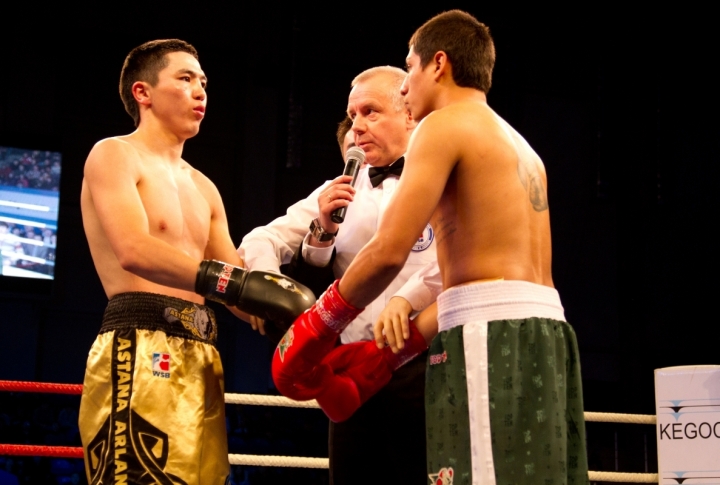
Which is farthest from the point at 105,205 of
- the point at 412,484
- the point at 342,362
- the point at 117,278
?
the point at 412,484

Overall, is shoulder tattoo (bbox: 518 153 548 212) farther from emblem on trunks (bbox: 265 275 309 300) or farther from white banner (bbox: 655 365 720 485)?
white banner (bbox: 655 365 720 485)

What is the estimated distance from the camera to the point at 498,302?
139 centimetres

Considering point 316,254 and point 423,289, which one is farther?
point 316,254

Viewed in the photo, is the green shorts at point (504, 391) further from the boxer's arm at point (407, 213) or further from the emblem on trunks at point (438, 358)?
the boxer's arm at point (407, 213)

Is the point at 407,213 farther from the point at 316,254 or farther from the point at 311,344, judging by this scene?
the point at 316,254

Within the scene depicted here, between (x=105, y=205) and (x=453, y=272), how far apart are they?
2.53 feet

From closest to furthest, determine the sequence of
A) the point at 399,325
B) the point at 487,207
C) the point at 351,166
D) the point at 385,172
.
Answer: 1. the point at 487,207
2. the point at 399,325
3. the point at 351,166
4. the point at 385,172

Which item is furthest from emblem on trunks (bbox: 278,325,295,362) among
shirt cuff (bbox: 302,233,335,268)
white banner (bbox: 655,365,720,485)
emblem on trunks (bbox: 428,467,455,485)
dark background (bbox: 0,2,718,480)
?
dark background (bbox: 0,2,718,480)

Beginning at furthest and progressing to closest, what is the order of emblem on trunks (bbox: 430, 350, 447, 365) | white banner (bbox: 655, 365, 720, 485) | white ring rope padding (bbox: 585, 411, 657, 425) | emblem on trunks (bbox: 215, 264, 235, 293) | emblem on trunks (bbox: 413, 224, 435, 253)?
white ring rope padding (bbox: 585, 411, 657, 425) < white banner (bbox: 655, 365, 720, 485) < emblem on trunks (bbox: 413, 224, 435, 253) < emblem on trunks (bbox: 215, 264, 235, 293) < emblem on trunks (bbox: 430, 350, 447, 365)

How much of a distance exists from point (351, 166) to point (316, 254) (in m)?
0.25

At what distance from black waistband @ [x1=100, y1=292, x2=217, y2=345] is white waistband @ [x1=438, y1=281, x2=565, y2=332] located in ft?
2.00

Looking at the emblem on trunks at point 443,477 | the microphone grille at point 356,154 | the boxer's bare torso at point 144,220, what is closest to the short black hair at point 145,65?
the boxer's bare torso at point 144,220

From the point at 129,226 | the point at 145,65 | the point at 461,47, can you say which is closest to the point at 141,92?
the point at 145,65

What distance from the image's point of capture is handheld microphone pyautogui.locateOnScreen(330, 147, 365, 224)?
1844 millimetres
